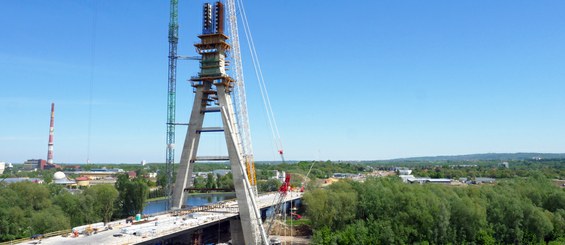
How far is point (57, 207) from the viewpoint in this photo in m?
67.6

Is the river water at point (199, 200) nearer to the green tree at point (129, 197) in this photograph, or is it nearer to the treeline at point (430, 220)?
the green tree at point (129, 197)

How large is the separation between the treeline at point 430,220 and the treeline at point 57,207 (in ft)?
123

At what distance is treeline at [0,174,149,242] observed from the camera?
58812 millimetres

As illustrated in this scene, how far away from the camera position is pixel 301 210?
328ft

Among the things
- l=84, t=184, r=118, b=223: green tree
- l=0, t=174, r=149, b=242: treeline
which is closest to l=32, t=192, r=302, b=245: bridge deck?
l=0, t=174, r=149, b=242: treeline

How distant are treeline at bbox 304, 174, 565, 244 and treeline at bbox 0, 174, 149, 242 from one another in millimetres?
37617

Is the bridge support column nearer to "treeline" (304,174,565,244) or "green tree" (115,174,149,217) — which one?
"treeline" (304,174,565,244)

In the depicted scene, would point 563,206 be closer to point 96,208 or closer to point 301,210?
point 301,210

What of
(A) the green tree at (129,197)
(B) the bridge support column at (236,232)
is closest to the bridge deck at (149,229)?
(B) the bridge support column at (236,232)

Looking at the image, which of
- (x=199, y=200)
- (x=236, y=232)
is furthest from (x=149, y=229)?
(x=199, y=200)

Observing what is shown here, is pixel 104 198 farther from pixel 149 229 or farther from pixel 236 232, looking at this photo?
pixel 149 229

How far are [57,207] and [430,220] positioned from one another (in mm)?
56462

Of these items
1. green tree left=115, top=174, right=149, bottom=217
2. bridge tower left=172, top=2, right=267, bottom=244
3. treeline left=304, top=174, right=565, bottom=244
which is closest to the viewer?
treeline left=304, top=174, right=565, bottom=244

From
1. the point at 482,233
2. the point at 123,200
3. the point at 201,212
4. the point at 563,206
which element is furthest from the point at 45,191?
the point at 563,206
